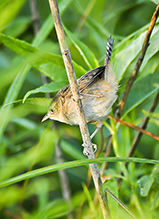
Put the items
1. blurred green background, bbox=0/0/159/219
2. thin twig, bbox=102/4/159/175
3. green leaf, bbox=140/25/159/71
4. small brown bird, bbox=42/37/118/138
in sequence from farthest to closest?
1. small brown bird, bbox=42/37/118/138
2. green leaf, bbox=140/25/159/71
3. thin twig, bbox=102/4/159/175
4. blurred green background, bbox=0/0/159/219

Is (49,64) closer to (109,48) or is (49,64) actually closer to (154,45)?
(109,48)

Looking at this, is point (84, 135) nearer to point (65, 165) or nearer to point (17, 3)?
point (65, 165)

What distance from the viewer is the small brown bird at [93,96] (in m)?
1.87

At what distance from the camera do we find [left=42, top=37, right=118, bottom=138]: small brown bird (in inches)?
73.6

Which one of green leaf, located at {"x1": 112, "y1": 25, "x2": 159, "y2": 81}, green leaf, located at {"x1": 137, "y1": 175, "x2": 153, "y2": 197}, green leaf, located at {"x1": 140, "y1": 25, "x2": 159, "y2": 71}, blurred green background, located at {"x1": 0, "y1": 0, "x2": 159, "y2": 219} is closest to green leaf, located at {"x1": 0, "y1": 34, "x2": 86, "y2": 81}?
blurred green background, located at {"x1": 0, "y1": 0, "x2": 159, "y2": 219}

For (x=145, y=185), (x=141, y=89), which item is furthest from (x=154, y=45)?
(x=145, y=185)

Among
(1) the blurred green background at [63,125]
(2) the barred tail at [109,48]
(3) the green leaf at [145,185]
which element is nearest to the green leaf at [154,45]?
(1) the blurred green background at [63,125]

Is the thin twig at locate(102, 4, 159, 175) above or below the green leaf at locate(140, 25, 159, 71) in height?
below

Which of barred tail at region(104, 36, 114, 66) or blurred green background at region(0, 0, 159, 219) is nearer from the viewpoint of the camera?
blurred green background at region(0, 0, 159, 219)

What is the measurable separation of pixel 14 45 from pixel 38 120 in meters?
2.14

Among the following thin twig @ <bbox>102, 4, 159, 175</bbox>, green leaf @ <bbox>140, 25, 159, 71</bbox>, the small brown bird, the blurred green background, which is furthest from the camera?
the small brown bird

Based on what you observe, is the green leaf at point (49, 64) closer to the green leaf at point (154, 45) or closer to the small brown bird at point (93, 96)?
the small brown bird at point (93, 96)

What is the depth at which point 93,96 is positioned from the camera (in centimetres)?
196

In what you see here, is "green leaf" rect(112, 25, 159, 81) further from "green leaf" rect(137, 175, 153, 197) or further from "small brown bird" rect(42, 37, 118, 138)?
"green leaf" rect(137, 175, 153, 197)
